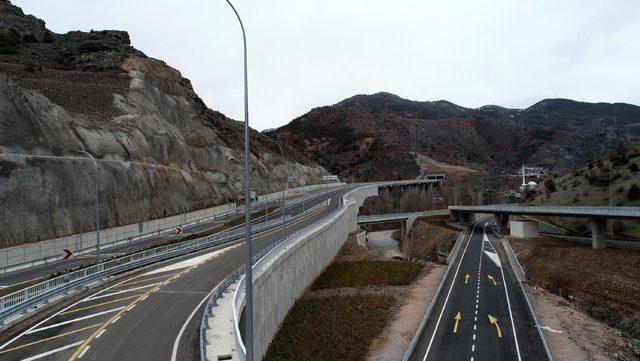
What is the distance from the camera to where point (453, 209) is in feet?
336

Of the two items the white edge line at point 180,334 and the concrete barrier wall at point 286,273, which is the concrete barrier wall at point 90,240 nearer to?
the white edge line at point 180,334

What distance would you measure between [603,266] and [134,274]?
48.4 meters

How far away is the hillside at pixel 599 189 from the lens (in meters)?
70.2

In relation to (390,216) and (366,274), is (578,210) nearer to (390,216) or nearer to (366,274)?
(366,274)

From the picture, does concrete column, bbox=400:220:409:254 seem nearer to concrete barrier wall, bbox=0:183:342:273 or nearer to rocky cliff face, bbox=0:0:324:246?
rocky cliff face, bbox=0:0:324:246

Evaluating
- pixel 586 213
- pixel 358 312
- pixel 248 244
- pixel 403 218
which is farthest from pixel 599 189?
pixel 248 244

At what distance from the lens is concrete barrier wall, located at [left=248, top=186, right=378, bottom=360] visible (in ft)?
79.7

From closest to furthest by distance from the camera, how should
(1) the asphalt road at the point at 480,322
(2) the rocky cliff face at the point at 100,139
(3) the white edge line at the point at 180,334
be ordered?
(3) the white edge line at the point at 180,334
(1) the asphalt road at the point at 480,322
(2) the rocky cliff face at the point at 100,139

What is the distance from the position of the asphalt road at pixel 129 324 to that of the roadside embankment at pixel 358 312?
6.75 metres

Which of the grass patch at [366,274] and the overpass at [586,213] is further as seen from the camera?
the overpass at [586,213]

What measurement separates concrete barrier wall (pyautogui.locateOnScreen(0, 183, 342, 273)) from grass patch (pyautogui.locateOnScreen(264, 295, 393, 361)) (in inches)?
766

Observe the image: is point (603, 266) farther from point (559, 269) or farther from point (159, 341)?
point (159, 341)

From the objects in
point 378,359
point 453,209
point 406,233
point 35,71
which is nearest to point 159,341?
point 378,359

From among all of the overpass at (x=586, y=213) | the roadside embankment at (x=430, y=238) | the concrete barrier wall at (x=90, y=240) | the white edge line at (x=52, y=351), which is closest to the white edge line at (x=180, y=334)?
the white edge line at (x=52, y=351)
